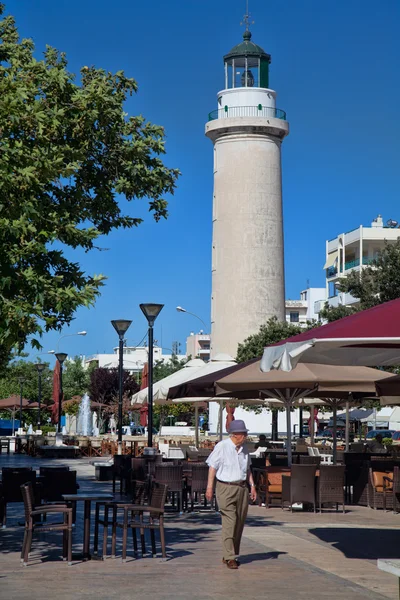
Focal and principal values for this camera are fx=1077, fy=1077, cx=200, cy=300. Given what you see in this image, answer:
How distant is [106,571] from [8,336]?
8.84 feet

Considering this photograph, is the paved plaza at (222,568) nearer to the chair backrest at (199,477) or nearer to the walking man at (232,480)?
the walking man at (232,480)

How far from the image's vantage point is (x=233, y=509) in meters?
11.9

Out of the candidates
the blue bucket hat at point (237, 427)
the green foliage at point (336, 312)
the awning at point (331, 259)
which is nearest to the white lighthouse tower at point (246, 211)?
the green foliage at point (336, 312)

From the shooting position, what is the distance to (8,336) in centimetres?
1155

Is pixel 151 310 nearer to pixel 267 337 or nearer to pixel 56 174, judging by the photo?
pixel 56 174

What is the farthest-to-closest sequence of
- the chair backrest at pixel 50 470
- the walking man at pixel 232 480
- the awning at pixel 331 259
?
the awning at pixel 331 259, the chair backrest at pixel 50 470, the walking man at pixel 232 480

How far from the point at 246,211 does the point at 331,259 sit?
30.7 meters

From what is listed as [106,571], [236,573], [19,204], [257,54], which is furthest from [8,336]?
[257,54]

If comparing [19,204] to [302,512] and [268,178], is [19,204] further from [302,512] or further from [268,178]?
[268,178]

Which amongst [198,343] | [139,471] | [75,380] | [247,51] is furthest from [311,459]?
[198,343]

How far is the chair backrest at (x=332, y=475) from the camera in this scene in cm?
1778

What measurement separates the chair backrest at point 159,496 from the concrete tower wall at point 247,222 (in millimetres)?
47192

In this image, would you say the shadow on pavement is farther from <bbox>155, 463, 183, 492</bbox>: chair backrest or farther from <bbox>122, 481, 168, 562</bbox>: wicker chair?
<bbox>155, 463, 183, 492</bbox>: chair backrest

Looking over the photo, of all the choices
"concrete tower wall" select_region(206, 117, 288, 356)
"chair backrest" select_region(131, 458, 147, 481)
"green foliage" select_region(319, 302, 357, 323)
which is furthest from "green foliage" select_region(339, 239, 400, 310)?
"concrete tower wall" select_region(206, 117, 288, 356)
